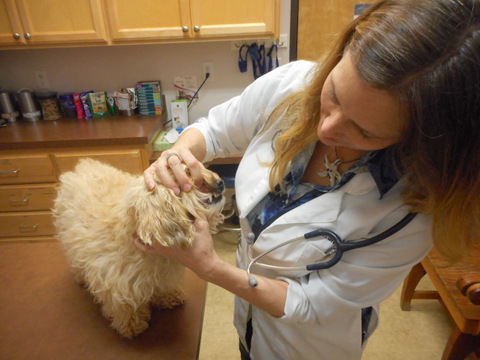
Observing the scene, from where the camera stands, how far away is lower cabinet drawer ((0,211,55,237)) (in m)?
2.38

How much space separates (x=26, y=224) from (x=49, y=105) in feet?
3.33

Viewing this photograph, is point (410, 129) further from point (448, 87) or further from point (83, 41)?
point (83, 41)

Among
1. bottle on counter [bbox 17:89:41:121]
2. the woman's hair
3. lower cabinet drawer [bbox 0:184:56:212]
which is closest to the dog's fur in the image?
the woman's hair

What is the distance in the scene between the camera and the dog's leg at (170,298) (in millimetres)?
1062

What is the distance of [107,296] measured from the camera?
99 cm

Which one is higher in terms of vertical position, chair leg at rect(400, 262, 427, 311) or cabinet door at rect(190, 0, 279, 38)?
cabinet door at rect(190, 0, 279, 38)

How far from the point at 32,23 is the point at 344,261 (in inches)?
99.8

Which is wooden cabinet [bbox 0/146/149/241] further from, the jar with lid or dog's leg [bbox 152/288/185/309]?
dog's leg [bbox 152/288/185/309]

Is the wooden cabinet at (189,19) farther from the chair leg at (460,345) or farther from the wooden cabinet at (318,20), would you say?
the chair leg at (460,345)

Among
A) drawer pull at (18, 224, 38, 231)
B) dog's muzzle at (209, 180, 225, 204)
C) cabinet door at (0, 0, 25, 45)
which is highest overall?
cabinet door at (0, 0, 25, 45)

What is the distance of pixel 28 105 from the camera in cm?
257

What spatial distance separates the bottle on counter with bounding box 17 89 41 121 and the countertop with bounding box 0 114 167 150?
0.18 feet

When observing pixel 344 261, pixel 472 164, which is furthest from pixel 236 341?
pixel 472 164

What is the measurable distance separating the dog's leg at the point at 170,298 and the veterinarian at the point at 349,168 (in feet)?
0.72
